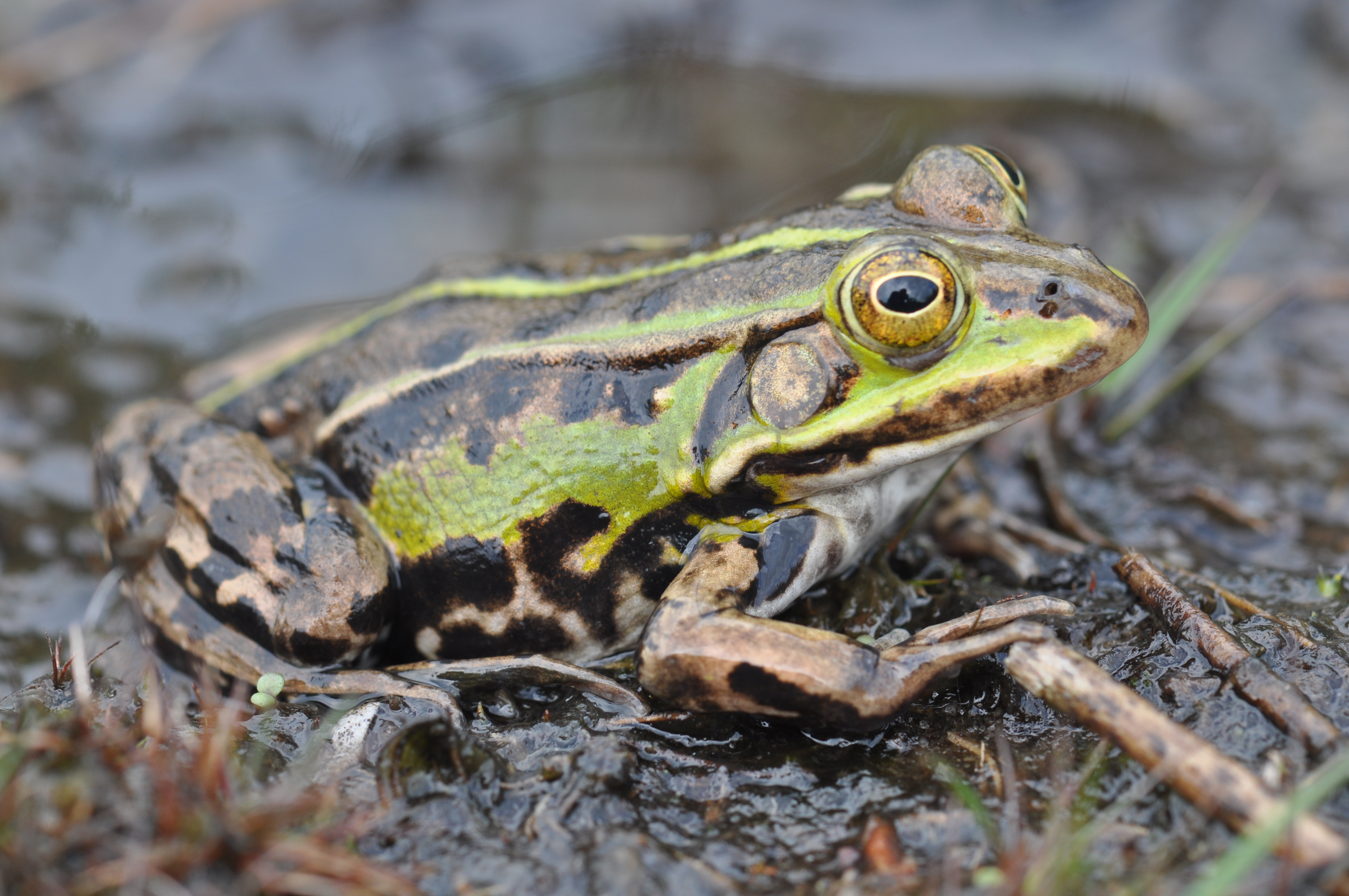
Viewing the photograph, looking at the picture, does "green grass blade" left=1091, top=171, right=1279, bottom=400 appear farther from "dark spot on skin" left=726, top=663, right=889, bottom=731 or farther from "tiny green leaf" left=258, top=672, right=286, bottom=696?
"tiny green leaf" left=258, top=672, right=286, bottom=696

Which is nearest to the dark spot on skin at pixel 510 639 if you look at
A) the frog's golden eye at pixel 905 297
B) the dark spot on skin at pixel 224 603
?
the dark spot on skin at pixel 224 603

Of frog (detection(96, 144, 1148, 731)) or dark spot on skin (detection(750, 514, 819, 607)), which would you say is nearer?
frog (detection(96, 144, 1148, 731))

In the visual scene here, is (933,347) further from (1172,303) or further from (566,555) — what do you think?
(1172,303)

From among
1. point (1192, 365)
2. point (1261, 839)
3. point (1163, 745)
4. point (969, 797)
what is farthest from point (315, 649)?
point (1192, 365)

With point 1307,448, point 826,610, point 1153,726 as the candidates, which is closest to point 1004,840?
point 1153,726

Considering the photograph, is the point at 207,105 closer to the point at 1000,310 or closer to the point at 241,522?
the point at 241,522

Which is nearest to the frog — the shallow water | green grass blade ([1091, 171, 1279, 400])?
the shallow water
